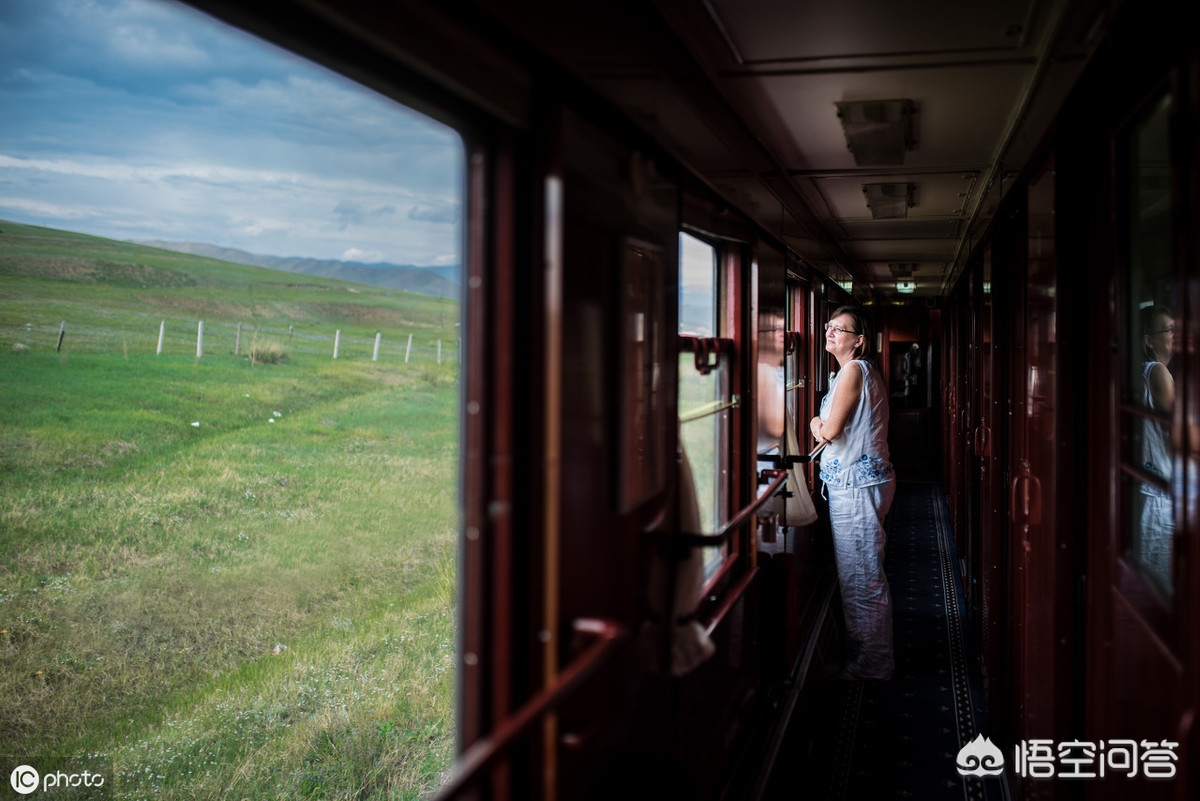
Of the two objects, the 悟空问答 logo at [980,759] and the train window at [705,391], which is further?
the 悟空问答 logo at [980,759]

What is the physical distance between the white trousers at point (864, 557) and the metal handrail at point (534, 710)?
2633 millimetres

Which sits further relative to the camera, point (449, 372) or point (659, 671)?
point (449, 372)

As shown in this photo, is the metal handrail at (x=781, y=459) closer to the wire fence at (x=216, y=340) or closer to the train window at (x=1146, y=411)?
the train window at (x=1146, y=411)

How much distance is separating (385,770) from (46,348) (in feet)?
21.4

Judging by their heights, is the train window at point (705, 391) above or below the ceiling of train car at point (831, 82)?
below

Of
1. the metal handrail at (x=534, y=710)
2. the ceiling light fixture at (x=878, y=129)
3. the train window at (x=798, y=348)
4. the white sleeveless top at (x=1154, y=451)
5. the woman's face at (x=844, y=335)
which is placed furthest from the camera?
the train window at (x=798, y=348)

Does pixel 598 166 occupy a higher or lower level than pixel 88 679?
higher

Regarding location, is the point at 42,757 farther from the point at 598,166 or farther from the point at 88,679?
the point at 598,166

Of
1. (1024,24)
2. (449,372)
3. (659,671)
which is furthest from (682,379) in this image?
(449,372)

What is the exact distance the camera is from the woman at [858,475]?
372cm

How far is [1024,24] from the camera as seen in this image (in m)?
1.87

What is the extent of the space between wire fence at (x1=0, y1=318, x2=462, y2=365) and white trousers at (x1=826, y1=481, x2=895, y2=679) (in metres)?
6.97

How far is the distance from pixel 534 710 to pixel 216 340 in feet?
40.6

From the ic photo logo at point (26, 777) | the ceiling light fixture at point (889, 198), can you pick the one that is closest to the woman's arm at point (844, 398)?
the ceiling light fixture at point (889, 198)
